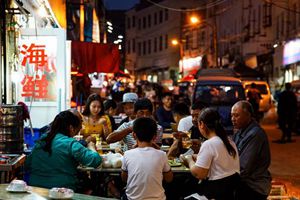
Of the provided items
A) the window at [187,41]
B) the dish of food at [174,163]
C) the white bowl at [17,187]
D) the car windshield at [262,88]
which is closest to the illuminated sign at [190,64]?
the window at [187,41]

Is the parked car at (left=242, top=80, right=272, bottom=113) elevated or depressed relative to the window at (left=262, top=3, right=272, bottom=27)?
depressed

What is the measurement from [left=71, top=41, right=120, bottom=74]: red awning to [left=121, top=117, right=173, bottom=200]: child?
818 cm

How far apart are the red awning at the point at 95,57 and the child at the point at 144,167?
8.18 m

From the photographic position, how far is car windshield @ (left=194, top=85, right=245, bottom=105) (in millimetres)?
19719

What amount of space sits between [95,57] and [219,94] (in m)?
7.22

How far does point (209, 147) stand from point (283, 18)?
1234 inches

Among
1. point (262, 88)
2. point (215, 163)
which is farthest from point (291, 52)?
point (215, 163)

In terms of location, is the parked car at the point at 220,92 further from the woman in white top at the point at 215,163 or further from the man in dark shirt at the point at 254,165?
the woman in white top at the point at 215,163

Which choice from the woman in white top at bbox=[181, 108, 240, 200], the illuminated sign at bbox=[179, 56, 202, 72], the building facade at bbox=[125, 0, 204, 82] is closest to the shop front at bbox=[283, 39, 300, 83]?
the illuminated sign at bbox=[179, 56, 202, 72]

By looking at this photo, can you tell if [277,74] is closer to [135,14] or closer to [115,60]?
[115,60]

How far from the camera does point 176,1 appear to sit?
66500 mm

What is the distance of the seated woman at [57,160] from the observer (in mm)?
6383

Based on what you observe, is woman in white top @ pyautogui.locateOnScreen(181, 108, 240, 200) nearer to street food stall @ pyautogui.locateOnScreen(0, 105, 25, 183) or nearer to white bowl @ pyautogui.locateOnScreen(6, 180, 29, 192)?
white bowl @ pyautogui.locateOnScreen(6, 180, 29, 192)

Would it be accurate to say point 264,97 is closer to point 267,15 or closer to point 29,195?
point 267,15
